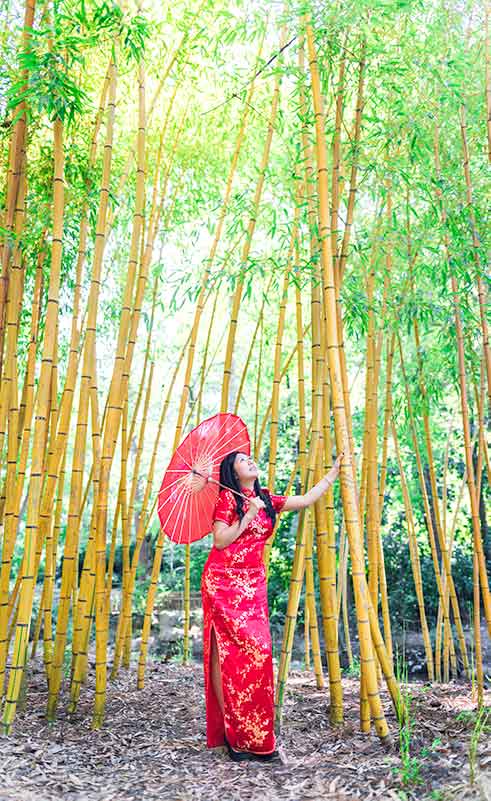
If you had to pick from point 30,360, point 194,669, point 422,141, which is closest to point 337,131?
point 422,141

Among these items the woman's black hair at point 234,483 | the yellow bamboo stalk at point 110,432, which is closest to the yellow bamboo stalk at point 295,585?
the woman's black hair at point 234,483

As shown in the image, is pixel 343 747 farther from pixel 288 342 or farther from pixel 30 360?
pixel 288 342

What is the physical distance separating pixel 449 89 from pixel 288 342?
3729 mm

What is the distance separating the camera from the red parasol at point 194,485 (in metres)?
2.81

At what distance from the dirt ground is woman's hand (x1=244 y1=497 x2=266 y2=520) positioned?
2.86ft

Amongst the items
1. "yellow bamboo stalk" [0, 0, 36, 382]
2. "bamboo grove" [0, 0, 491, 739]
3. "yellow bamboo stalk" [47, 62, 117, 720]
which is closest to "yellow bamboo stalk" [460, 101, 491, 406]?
"bamboo grove" [0, 0, 491, 739]

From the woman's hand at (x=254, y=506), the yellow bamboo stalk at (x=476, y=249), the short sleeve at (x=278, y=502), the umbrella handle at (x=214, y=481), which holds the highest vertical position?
the yellow bamboo stalk at (x=476, y=249)

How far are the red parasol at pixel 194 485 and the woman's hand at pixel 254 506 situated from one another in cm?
25

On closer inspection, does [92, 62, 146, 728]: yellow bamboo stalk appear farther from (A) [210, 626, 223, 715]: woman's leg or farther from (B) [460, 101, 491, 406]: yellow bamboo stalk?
(B) [460, 101, 491, 406]: yellow bamboo stalk

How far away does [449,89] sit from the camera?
3.14 metres

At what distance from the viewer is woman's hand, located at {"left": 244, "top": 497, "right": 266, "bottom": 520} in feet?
8.36

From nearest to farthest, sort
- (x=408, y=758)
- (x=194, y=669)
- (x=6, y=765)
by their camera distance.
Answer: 1. (x=408, y=758)
2. (x=6, y=765)
3. (x=194, y=669)

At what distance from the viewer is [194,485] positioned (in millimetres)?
2818

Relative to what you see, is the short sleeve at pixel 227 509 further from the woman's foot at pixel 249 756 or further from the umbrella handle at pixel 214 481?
the woman's foot at pixel 249 756
